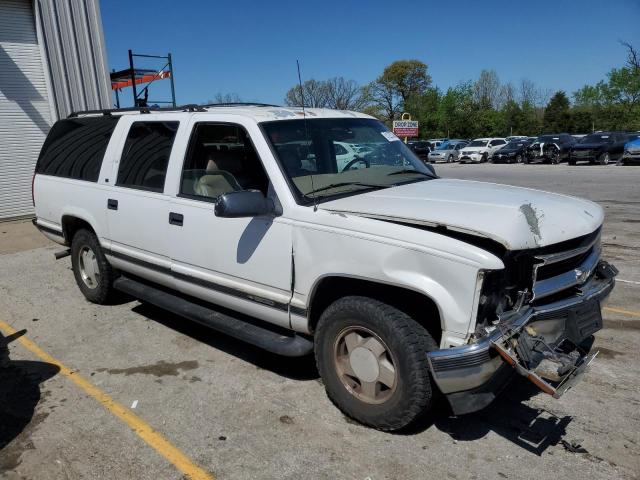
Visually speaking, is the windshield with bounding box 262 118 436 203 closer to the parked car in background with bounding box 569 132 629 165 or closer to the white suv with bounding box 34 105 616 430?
the white suv with bounding box 34 105 616 430

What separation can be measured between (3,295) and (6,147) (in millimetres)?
6722

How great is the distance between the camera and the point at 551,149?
28.8 metres

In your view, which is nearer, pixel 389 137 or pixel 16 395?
pixel 16 395

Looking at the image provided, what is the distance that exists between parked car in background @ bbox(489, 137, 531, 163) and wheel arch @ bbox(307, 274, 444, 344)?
3035cm

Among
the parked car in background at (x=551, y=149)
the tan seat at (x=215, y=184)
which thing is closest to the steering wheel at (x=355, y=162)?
the tan seat at (x=215, y=184)

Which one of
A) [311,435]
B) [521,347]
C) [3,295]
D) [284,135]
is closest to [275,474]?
[311,435]

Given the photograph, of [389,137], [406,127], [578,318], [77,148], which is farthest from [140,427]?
[406,127]

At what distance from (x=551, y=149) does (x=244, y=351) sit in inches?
1119

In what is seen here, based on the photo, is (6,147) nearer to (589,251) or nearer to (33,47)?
(33,47)

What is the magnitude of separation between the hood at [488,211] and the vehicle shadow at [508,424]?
3.91 feet

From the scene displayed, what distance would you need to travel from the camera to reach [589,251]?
135 inches

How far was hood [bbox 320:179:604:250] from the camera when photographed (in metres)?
2.81

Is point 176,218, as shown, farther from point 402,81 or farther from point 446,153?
point 402,81

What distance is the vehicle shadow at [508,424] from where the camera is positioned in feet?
10.2
